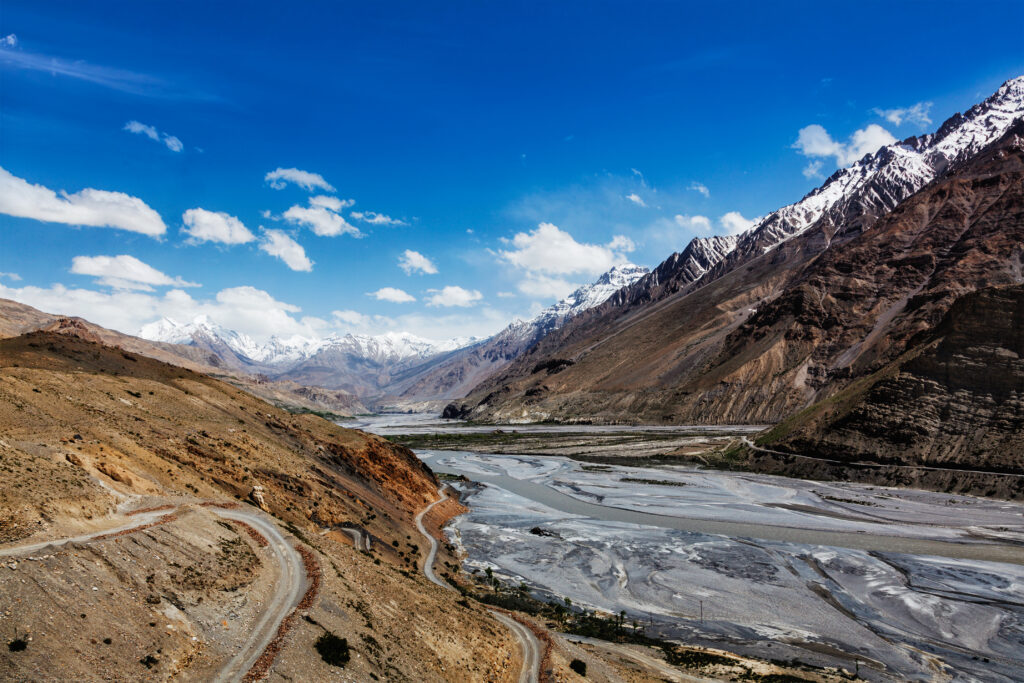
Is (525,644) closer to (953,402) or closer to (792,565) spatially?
(792,565)

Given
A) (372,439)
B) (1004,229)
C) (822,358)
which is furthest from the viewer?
(822,358)

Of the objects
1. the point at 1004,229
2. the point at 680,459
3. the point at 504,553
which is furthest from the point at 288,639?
the point at 1004,229

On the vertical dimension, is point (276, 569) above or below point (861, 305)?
below

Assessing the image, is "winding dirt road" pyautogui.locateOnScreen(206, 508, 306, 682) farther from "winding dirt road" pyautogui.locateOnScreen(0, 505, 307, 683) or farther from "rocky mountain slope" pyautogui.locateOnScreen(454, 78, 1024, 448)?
"rocky mountain slope" pyautogui.locateOnScreen(454, 78, 1024, 448)

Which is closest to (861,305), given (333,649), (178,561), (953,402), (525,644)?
(953,402)

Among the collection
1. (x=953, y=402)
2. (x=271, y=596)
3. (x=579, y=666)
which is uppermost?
(x=953, y=402)

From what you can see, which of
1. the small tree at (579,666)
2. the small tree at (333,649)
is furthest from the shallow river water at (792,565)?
the small tree at (333,649)

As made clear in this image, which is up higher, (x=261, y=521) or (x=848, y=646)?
(x=261, y=521)

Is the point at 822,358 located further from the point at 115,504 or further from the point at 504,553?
the point at 115,504
